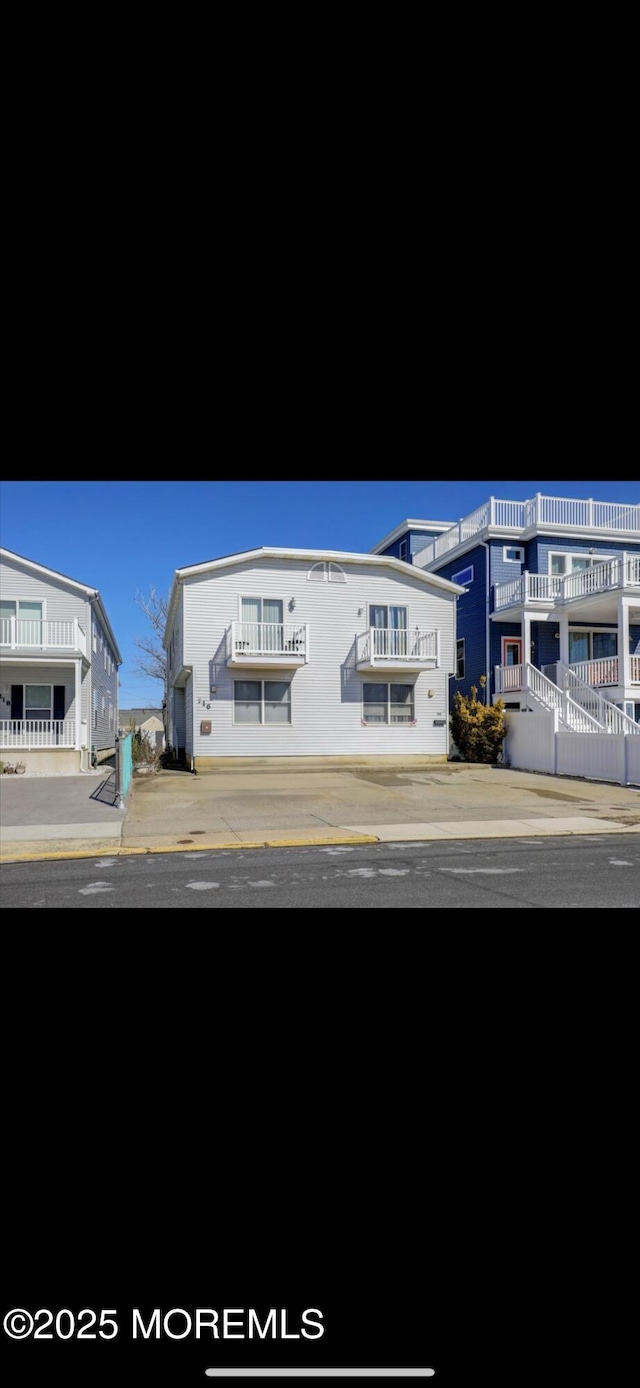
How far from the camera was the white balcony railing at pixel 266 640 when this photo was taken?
59.8ft

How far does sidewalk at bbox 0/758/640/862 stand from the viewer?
8.80 meters

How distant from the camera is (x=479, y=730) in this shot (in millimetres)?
19562

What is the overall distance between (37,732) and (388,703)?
30.7 ft

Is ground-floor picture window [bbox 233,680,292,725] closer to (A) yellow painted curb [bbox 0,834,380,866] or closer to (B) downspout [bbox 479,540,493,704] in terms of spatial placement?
(B) downspout [bbox 479,540,493,704]

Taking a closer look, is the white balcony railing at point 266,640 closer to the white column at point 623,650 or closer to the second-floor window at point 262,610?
the second-floor window at point 262,610

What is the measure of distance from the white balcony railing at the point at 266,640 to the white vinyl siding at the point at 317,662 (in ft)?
1.42

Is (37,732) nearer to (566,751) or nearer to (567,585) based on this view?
(566,751)

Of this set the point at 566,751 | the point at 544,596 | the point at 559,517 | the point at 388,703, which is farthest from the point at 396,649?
the point at 559,517
